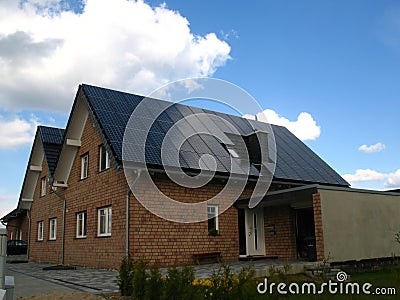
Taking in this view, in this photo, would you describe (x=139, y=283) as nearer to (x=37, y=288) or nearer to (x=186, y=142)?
(x=37, y=288)

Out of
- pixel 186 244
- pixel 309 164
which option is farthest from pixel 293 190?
pixel 309 164

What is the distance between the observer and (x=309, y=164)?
61.2 ft

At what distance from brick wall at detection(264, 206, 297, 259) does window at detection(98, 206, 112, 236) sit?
18.8 feet

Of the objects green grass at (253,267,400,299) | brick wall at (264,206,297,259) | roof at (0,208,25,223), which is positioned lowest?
green grass at (253,267,400,299)

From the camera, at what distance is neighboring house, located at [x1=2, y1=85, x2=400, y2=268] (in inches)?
476

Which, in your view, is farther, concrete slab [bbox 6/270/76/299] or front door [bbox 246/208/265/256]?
front door [bbox 246/208/265/256]

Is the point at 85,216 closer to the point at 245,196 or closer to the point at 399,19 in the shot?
the point at 245,196

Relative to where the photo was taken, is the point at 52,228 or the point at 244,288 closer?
the point at 244,288

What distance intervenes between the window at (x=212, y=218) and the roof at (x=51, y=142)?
28.1ft

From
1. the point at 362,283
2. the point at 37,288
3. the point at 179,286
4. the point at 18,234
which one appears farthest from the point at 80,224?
the point at 18,234

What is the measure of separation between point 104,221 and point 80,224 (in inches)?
94.8

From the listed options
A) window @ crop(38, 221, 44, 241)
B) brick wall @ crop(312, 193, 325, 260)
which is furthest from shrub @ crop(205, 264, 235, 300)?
window @ crop(38, 221, 44, 241)

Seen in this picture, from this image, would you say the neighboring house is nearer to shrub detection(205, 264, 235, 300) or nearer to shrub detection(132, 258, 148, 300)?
shrub detection(132, 258, 148, 300)

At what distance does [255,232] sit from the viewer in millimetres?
15695
